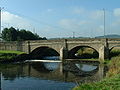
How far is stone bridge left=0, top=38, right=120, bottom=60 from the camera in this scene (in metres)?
59.8

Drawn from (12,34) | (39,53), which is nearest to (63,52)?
(39,53)

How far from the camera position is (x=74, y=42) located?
6681 cm

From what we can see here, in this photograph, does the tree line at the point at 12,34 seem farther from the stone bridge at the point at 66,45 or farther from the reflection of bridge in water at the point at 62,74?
the reflection of bridge in water at the point at 62,74

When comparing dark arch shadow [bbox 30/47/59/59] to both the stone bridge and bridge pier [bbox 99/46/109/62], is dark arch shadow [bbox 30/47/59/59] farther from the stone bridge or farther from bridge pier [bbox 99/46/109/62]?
bridge pier [bbox 99/46/109/62]

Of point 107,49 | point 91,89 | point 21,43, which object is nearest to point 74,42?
point 107,49

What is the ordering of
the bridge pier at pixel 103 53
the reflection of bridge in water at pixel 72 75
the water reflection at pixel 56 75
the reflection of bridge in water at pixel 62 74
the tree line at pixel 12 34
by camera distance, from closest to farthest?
1. the water reflection at pixel 56 75
2. the reflection of bridge in water at pixel 72 75
3. the reflection of bridge in water at pixel 62 74
4. the bridge pier at pixel 103 53
5. the tree line at pixel 12 34

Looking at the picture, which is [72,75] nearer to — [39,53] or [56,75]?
[56,75]

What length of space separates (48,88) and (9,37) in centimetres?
8255

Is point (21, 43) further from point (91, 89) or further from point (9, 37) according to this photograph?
point (91, 89)

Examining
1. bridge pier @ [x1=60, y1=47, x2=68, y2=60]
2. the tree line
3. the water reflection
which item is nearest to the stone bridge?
bridge pier @ [x1=60, y1=47, x2=68, y2=60]

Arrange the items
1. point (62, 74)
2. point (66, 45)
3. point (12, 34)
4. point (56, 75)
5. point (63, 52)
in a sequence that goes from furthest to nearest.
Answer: point (12, 34) < point (66, 45) < point (63, 52) < point (62, 74) < point (56, 75)

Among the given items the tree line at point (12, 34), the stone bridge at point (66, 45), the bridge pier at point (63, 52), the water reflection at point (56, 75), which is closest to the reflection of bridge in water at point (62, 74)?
the water reflection at point (56, 75)

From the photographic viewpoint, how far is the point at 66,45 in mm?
68812

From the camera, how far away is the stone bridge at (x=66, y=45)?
59.8 metres
